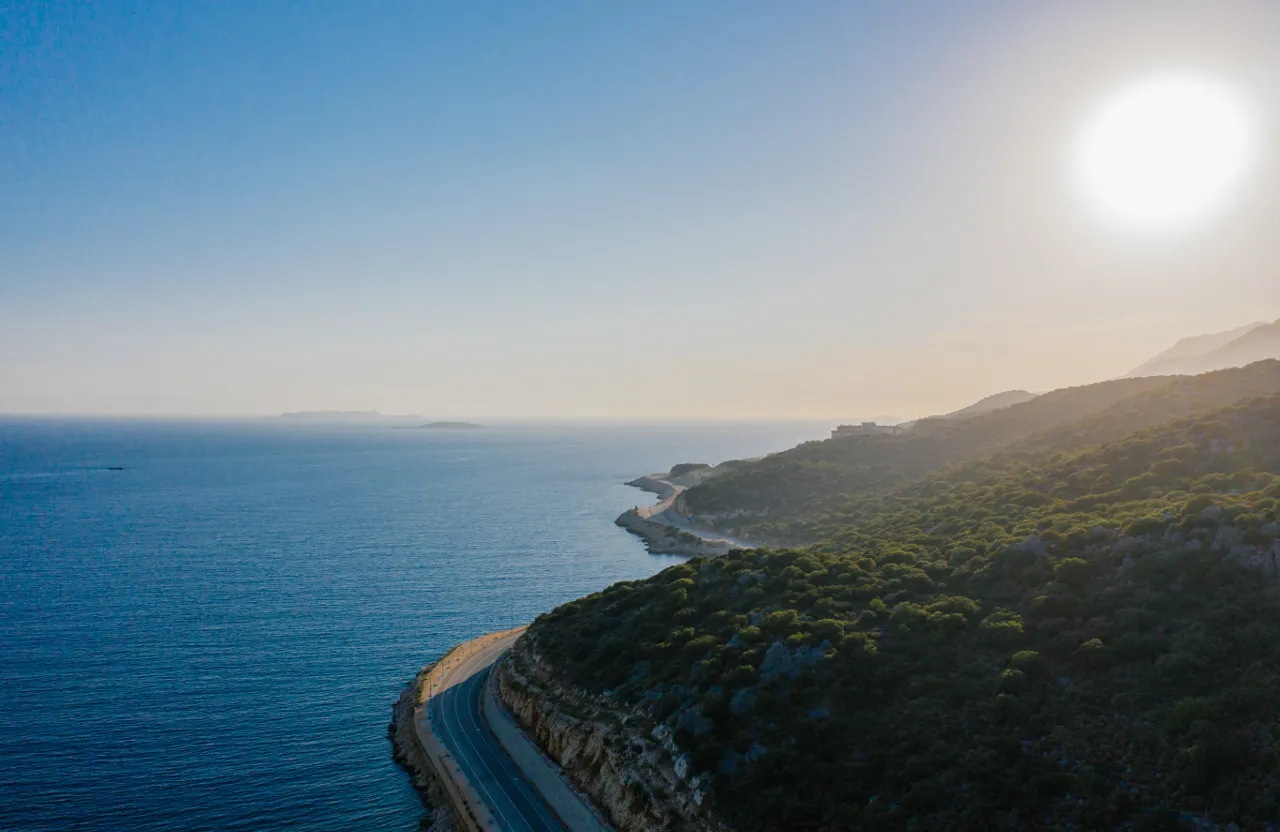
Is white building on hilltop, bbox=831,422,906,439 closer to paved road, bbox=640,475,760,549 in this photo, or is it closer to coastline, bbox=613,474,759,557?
paved road, bbox=640,475,760,549

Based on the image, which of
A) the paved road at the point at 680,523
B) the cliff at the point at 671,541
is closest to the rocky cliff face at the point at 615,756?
the cliff at the point at 671,541

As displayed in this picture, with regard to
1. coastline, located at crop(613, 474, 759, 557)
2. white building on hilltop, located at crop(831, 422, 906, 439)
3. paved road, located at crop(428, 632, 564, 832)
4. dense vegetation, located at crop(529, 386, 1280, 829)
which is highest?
white building on hilltop, located at crop(831, 422, 906, 439)

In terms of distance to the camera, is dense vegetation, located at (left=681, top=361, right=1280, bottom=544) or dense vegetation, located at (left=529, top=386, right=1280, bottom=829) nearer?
dense vegetation, located at (left=529, top=386, right=1280, bottom=829)

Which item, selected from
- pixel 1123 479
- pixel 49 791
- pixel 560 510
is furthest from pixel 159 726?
pixel 560 510

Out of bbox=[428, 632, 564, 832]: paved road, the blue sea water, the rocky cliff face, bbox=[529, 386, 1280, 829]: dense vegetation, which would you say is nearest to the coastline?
the blue sea water

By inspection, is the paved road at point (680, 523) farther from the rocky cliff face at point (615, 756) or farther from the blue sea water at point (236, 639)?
the rocky cliff face at point (615, 756)

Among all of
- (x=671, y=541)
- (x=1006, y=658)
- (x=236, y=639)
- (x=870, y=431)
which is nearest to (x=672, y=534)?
(x=671, y=541)

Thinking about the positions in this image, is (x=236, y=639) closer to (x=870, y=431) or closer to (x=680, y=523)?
(x=680, y=523)
